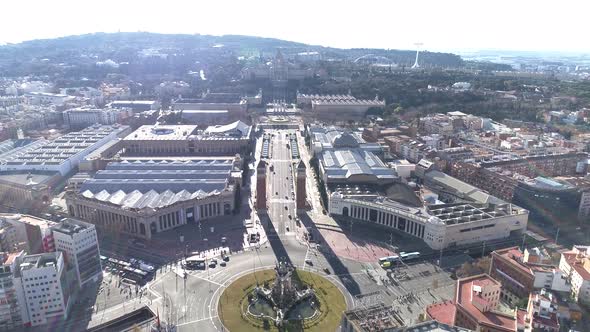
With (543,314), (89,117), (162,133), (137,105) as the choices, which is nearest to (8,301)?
(543,314)

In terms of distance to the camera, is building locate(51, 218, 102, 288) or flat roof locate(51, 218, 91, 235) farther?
flat roof locate(51, 218, 91, 235)

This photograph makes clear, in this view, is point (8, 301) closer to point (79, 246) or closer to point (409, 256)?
point (79, 246)

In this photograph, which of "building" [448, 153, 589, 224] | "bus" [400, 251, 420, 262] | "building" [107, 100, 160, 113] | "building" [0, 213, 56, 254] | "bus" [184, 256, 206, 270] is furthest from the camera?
"building" [107, 100, 160, 113]

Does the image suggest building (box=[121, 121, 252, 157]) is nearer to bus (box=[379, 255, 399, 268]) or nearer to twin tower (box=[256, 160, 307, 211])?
twin tower (box=[256, 160, 307, 211])

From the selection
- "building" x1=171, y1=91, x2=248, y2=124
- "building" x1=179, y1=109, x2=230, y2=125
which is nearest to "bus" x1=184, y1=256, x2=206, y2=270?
"building" x1=179, y1=109, x2=230, y2=125

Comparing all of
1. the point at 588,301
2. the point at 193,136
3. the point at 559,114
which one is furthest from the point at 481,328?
the point at 559,114

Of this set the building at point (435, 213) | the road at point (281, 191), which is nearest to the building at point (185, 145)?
the road at point (281, 191)

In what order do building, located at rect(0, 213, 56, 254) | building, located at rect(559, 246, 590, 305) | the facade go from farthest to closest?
the facade
building, located at rect(0, 213, 56, 254)
building, located at rect(559, 246, 590, 305)

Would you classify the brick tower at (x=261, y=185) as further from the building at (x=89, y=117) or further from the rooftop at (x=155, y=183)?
the building at (x=89, y=117)
